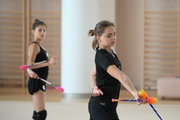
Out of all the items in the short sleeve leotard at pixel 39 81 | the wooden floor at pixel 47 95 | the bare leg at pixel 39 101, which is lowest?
the wooden floor at pixel 47 95

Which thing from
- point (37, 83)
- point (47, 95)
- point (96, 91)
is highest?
point (96, 91)

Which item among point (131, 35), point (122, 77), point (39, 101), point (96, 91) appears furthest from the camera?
point (131, 35)

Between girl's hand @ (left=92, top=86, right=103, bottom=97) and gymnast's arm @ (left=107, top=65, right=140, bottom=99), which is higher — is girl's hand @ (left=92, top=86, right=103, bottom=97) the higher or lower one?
the lower one

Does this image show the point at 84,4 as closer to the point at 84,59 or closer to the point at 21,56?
the point at 84,59

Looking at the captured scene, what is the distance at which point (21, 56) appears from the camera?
934 cm

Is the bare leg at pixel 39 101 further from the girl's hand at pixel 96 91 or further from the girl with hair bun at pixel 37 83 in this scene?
the girl's hand at pixel 96 91

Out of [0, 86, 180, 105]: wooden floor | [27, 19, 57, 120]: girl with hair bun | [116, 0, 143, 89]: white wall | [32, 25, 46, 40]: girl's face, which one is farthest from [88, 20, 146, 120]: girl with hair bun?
[116, 0, 143, 89]: white wall

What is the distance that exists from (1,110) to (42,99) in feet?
6.77

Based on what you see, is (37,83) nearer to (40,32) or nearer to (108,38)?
(40,32)

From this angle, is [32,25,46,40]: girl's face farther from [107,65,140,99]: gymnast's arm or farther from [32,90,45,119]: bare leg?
[107,65,140,99]: gymnast's arm

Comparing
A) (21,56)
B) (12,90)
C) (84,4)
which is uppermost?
(84,4)

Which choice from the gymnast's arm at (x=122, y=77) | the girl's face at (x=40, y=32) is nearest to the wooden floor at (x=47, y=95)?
the girl's face at (x=40, y=32)

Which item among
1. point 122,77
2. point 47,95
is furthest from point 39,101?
point 47,95

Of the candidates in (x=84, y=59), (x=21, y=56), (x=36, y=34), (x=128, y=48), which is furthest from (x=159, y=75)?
(x=36, y=34)
